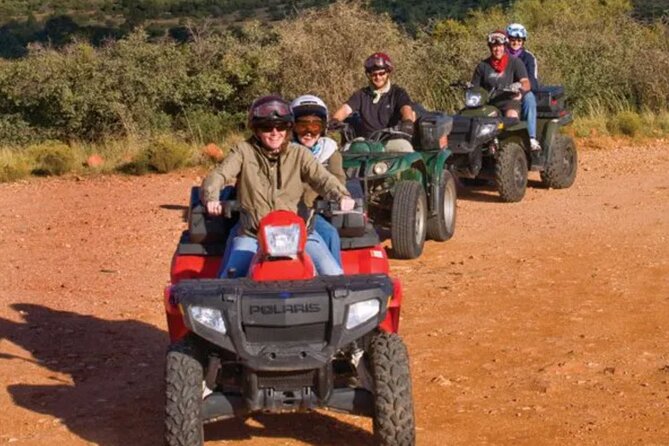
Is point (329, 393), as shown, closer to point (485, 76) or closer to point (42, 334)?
point (42, 334)

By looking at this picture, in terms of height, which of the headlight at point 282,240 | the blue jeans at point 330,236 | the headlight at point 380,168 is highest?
the headlight at point 282,240

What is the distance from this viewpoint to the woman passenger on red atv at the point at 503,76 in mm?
14234

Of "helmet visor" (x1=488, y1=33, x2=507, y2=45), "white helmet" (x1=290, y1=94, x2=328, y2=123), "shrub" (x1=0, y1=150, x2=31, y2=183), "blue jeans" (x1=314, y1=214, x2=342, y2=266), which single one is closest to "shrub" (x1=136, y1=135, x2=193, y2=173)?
"shrub" (x1=0, y1=150, x2=31, y2=183)

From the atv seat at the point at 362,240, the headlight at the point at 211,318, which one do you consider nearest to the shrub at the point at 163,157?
the atv seat at the point at 362,240

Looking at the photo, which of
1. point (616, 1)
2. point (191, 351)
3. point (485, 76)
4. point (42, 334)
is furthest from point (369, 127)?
point (616, 1)

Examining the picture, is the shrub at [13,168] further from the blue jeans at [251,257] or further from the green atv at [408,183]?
the blue jeans at [251,257]

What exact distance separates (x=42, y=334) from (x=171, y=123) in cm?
1294

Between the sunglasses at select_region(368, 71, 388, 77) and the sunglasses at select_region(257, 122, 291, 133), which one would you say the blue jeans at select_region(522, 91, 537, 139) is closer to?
the sunglasses at select_region(368, 71, 388, 77)

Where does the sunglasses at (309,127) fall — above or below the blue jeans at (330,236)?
above

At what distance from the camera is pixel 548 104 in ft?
48.8

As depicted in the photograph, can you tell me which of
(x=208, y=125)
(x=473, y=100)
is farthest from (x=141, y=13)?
(x=473, y=100)

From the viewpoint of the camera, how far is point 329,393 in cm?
581

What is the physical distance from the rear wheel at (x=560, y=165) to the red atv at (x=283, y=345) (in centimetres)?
909

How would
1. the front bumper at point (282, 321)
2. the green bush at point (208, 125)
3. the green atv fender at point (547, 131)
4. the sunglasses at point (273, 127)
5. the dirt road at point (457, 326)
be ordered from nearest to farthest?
the front bumper at point (282, 321)
the dirt road at point (457, 326)
the sunglasses at point (273, 127)
the green atv fender at point (547, 131)
the green bush at point (208, 125)
